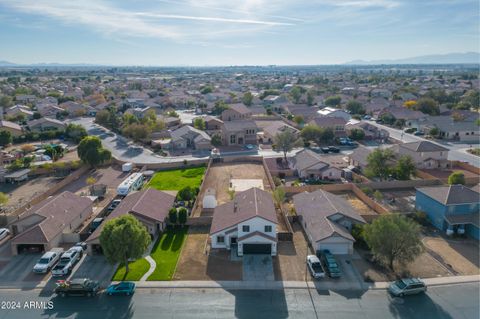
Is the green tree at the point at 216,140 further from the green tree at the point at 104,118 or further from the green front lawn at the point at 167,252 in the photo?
the green front lawn at the point at 167,252

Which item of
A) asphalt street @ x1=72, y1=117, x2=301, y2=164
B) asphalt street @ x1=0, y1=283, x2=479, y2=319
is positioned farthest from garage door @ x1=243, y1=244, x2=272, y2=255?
asphalt street @ x1=72, y1=117, x2=301, y2=164

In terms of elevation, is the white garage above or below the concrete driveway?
above

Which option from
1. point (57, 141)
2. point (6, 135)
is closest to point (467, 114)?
point (57, 141)

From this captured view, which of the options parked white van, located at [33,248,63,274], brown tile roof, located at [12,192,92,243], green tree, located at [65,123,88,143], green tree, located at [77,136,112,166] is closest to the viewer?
parked white van, located at [33,248,63,274]

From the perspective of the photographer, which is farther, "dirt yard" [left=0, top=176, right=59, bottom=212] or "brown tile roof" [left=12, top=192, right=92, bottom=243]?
"dirt yard" [left=0, top=176, right=59, bottom=212]

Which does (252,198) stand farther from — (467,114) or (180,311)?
(467,114)

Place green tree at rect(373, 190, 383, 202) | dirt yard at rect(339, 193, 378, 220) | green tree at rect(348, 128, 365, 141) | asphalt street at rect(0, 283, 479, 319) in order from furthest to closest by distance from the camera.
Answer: green tree at rect(348, 128, 365, 141) < green tree at rect(373, 190, 383, 202) < dirt yard at rect(339, 193, 378, 220) < asphalt street at rect(0, 283, 479, 319)

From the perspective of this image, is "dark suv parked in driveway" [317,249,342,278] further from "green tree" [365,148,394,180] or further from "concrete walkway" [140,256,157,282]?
"green tree" [365,148,394,180]
